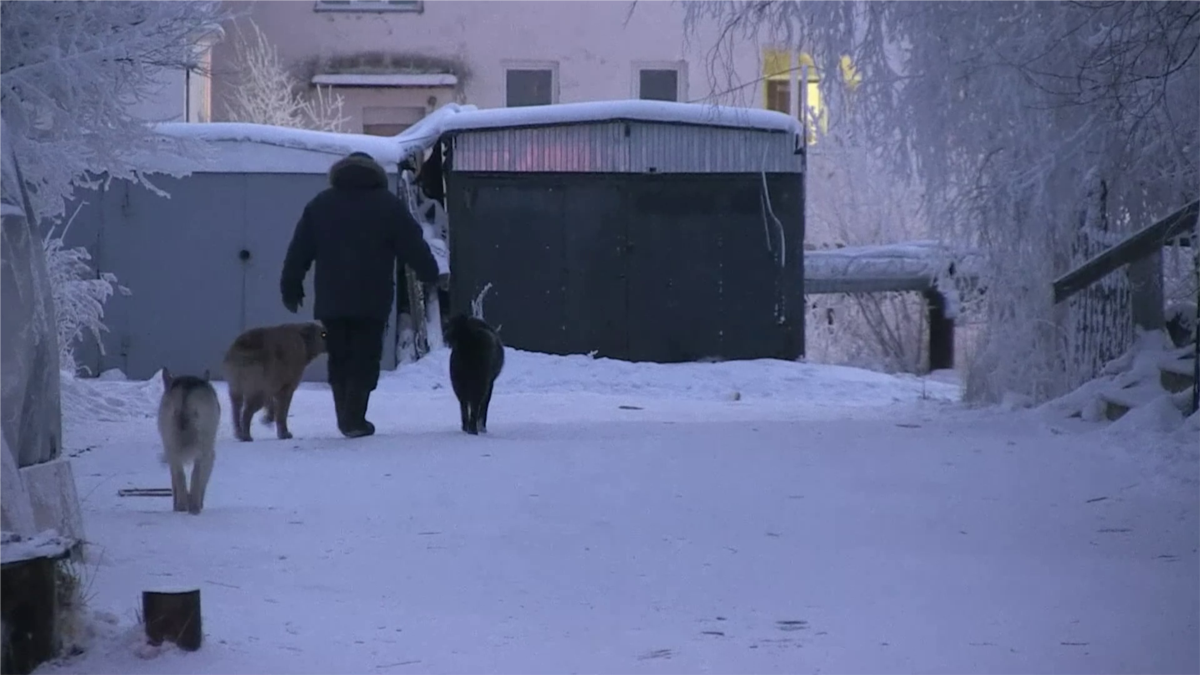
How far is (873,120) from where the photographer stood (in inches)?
472

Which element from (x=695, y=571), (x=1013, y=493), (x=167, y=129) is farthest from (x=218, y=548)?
(x=167, y=129)

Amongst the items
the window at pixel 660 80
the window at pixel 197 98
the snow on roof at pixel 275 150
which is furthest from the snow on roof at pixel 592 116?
the window at pixel 660 80

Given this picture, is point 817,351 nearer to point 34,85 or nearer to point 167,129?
point 167,129

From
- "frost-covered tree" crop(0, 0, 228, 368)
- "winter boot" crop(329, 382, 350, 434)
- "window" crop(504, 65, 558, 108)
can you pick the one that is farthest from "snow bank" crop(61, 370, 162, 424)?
"window" crop(504, 65, 558, 108)

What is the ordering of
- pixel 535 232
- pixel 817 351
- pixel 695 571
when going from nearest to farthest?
pixel 695 571
pixel 535 232
pixel 817 351

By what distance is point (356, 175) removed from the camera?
1076cm

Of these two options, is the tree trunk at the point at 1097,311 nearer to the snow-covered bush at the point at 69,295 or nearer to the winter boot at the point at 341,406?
the winter boot at the point at 341,406

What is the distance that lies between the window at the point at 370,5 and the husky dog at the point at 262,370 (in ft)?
59.7

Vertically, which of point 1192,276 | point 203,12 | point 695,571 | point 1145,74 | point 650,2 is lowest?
point 695,571

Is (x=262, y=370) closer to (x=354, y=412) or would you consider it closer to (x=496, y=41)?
(x=354, y=412)

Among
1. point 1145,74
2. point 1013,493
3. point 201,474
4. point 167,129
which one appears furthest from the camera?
point 167,129

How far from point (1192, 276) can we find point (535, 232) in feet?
30.7

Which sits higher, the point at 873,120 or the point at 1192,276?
the point at 873,120

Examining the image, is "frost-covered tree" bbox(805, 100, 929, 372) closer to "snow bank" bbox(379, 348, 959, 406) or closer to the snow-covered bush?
"snow bank" bbox(379, 348, 959, 406)
